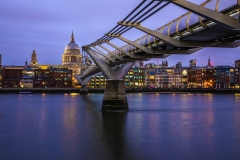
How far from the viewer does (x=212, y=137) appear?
29.0 metres

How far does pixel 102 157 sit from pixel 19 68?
573 ft

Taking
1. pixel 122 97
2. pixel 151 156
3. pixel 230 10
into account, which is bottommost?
pixel 151 156

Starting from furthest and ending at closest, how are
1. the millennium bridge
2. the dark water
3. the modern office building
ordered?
the modern office building → the dark water → the millennium bridge

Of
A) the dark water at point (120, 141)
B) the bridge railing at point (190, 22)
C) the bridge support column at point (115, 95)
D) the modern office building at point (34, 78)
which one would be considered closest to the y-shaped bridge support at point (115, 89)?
the bridge support column at point (115, 95)

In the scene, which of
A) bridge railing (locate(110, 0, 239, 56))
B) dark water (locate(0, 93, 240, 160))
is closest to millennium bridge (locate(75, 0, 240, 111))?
bridge railing (locate(110, 0, 239, 56))

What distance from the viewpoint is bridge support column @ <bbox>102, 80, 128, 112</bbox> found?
149 ft

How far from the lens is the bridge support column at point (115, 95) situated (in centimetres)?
4528

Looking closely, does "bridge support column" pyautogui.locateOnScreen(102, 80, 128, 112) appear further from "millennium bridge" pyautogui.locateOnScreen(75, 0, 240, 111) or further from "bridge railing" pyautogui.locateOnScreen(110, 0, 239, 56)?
"bridge railing" pyautogui.locateOnScreen(110, 0, 239, 56)

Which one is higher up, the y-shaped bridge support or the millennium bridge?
the millennium bridge

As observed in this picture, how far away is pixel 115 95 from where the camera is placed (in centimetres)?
4519

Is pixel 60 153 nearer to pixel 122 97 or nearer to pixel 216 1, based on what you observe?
pixel 216 1

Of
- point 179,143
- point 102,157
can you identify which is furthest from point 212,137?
point 102,157

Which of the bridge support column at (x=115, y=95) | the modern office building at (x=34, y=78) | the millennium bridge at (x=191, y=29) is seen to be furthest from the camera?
the modern office building at (x=34, y=78)

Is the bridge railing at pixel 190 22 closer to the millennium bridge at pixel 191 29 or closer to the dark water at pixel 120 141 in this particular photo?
the millennium bridge at pixel 191 29
